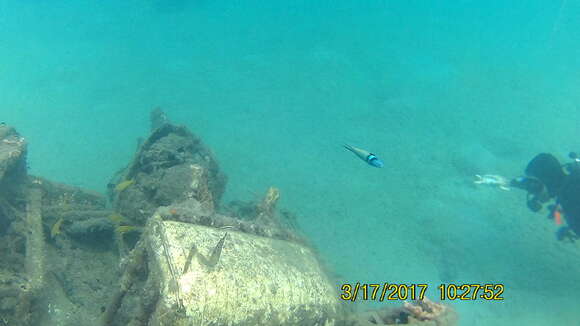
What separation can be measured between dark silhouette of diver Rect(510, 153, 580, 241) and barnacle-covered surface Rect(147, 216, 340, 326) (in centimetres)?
780

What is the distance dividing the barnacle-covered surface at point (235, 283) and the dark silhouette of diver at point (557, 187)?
780cm

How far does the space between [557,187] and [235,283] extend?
31.5ft

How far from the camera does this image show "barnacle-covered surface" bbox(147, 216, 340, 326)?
2.83 meters

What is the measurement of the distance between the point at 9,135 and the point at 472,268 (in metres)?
11.9

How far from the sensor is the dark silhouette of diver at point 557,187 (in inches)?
328

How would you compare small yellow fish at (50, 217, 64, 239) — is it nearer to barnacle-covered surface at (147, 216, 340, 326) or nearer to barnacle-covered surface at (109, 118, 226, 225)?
barnacle-covered surface at (109, 118, 226, 225)

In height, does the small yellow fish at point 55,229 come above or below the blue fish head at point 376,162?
below
